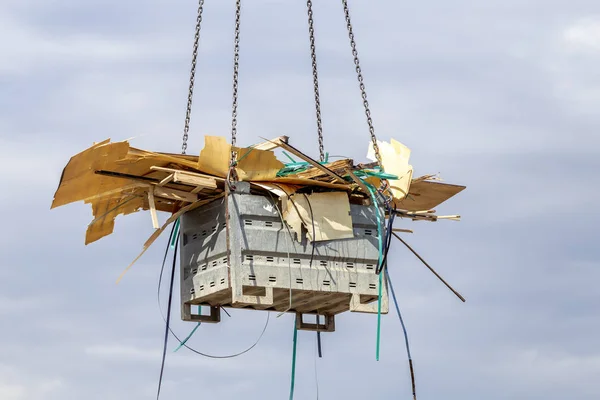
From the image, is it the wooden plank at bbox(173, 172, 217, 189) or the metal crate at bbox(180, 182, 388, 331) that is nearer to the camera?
the wooden plank at bbox(173, 172, 217, 189)

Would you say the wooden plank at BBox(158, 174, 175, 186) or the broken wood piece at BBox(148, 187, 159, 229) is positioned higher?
the wooden plank at BBox(158, 174, 175, 186)

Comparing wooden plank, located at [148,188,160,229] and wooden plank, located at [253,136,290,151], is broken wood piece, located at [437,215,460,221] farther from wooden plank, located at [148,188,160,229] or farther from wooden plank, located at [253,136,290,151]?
wooden plank, located at [148,188,160,229]

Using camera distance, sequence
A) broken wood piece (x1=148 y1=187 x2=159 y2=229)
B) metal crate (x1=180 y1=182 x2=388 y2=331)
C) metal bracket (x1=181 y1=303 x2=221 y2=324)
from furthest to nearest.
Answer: metal bracket (x1=181 y1=303 x2=221 y2=324)
broken wood piece (x1=148 y1=187 x2=159 y2=229)
metal crate (x1=180 y1=182 x2=388 y2=331)

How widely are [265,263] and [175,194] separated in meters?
1.15

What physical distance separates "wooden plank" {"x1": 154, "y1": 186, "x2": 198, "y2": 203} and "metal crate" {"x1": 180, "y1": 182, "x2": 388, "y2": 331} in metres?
0.27

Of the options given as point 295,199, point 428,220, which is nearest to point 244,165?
point 295,199

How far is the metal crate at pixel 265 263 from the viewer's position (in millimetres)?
14172

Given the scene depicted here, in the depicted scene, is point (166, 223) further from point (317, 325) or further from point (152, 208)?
point (317, 325)

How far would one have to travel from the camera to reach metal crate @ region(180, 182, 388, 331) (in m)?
14.2

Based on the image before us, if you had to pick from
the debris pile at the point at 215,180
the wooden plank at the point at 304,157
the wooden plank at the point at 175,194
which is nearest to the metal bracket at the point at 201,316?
the debris pile at the point at 215,180

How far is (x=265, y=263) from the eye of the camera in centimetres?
1422

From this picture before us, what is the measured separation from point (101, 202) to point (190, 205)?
91cm

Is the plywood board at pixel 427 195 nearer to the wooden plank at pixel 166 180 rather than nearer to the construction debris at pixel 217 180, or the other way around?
the construction debris at pixel 217 180

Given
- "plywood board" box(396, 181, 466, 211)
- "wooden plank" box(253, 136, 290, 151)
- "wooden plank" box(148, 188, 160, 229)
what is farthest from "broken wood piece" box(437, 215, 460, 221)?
"wooden plank" box(148, 188, 160, 229)
